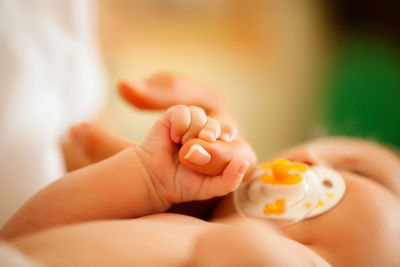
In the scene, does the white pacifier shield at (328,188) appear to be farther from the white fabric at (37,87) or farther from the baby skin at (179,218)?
the white fabric at (37,87)

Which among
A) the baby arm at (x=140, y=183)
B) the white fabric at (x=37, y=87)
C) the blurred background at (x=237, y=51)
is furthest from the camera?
the blurred background at (x=237, y=51)

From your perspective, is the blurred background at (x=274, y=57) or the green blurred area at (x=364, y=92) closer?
the green blurred area at (x=364, y=92)

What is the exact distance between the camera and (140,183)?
416 millimetres

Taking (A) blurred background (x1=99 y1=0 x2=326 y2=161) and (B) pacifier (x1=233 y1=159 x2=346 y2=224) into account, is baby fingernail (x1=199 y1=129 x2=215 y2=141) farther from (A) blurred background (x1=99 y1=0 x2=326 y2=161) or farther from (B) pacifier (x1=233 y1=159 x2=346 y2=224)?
(A) blurred background (x1=99 y1=0 x2=326 y2=161)

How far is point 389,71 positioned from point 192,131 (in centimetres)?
107

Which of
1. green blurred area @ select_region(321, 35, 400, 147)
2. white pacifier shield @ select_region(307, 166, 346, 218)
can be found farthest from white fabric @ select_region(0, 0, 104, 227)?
green blurred area @ select_region(321, 35, 400, 147)

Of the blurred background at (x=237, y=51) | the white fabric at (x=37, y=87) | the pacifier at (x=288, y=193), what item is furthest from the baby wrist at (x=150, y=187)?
the blurred background at (x=237, y=51)

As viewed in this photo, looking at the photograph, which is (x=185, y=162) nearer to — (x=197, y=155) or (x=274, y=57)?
(x=197, y=155)

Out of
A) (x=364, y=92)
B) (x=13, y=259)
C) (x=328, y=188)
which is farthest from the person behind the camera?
(x=364, y=92)

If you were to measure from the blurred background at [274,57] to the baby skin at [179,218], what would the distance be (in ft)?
2.02

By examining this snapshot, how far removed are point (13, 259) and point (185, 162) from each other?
19 cm

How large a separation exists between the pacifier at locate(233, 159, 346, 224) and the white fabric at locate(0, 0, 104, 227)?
33 centimetres

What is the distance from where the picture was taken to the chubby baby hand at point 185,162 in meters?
0.41

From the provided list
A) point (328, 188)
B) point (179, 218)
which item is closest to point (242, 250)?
point (179, 218)
